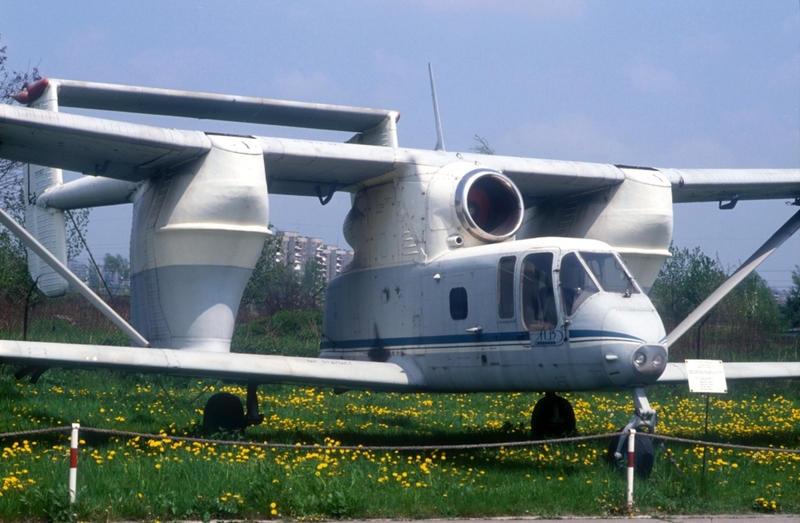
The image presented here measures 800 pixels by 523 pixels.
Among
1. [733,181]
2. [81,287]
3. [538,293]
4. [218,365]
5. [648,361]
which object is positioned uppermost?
[733,181]

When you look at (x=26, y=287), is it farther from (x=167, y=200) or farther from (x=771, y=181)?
(x=771, y=181)

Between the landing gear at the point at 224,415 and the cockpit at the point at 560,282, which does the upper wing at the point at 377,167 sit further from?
the landing gear at the point at 224,415

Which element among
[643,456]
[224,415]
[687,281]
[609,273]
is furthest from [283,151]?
[687,281]

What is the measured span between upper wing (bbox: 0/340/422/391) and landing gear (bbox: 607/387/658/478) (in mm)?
3233

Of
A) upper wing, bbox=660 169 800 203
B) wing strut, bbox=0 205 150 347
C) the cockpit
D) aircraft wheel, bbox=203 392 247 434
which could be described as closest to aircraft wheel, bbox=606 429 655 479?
the cockpit

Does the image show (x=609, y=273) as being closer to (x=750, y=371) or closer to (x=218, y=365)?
→ (x=750, y=371)

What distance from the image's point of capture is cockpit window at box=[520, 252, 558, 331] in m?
11.3

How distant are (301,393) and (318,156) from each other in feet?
25.7

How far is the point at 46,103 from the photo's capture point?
46.7ft

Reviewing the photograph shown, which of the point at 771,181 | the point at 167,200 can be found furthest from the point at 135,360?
the point at 771,181

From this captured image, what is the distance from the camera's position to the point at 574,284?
1112 centimetres

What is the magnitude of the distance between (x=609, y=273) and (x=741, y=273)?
5261 millimetres

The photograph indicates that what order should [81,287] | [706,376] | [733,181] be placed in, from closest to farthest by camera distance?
[706,376] < [81,287] < [733,181]

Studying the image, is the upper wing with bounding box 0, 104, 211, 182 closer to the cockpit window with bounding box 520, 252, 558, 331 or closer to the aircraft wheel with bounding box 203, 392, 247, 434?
the aircraft wheel with bounding box 203, 392, 247, 434
